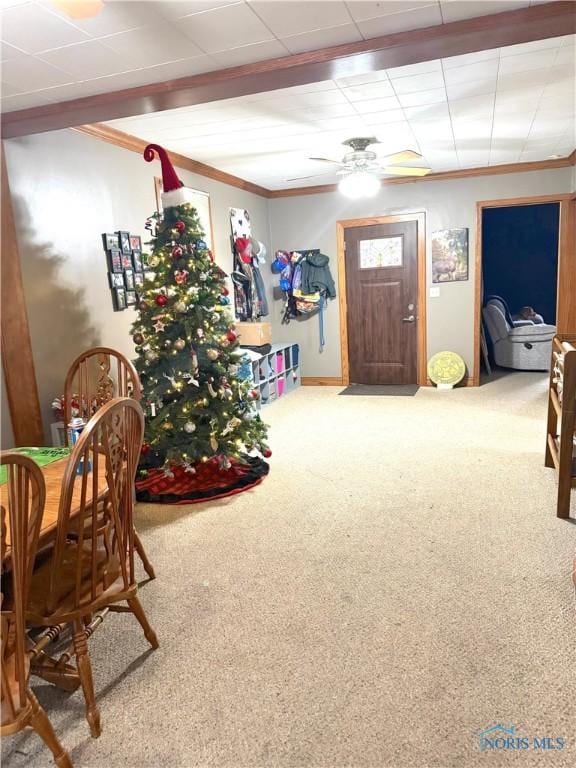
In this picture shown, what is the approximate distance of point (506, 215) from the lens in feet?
27.9

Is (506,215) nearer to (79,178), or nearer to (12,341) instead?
A: (79,178)

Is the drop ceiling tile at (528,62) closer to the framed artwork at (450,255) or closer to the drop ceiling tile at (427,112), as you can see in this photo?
the drop ceiling tile at (427,112)

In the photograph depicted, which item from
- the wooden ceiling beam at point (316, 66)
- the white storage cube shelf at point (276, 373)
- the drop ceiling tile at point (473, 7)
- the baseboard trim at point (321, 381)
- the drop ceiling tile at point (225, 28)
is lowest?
the baseboard trim at point (321, 381)

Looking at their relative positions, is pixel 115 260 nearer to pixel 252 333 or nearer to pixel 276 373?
pixel 252 333

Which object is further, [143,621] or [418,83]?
[418,83]

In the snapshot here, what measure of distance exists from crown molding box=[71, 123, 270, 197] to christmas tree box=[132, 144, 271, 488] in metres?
0.48

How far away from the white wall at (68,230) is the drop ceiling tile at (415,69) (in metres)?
2.08

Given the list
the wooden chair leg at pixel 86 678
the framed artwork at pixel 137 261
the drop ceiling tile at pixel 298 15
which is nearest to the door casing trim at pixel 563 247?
the framed artwork at pixel 137 261

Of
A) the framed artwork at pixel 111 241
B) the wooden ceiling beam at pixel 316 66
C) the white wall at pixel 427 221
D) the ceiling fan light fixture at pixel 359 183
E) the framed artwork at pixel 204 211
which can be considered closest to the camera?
the wooden ceiling beam at pixel 316 66

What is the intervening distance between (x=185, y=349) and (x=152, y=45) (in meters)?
1.67

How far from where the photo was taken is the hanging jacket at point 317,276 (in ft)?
20.9

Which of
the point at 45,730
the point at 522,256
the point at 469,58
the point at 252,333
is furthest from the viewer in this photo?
the point at 522,256

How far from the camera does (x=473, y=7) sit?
193 cm

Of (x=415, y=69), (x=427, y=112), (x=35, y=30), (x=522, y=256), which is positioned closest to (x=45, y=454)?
(x=35, y=30)
